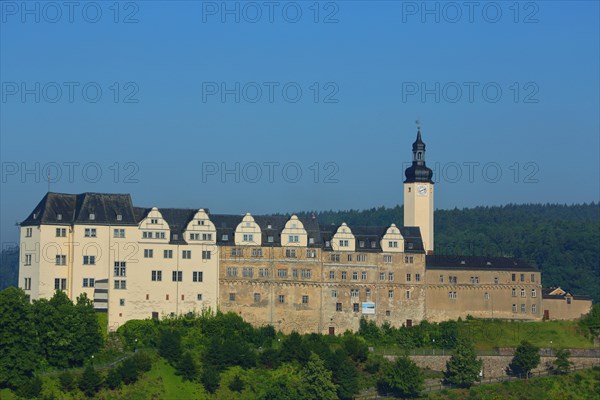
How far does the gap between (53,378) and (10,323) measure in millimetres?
4185

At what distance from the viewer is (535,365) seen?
3391 inches

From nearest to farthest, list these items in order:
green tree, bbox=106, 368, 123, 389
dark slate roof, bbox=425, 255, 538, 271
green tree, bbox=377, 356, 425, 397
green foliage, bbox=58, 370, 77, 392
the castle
→ green foliage, bbox=58, 370, 77, 392 → green tree, bbox=106, 368, 123, 389 → green tree, bbox=377, 356, 425, 397 → the castle → dark slate roof, bbox=425, 255, 538, 271

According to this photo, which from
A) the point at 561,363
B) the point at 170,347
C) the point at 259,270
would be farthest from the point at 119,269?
the point at 561,363

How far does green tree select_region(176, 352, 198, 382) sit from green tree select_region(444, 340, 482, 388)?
1685cm

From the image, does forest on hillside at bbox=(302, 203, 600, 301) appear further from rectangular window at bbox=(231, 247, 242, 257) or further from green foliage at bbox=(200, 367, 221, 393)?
green foliage at bbox=(200, 367, 221, 393)

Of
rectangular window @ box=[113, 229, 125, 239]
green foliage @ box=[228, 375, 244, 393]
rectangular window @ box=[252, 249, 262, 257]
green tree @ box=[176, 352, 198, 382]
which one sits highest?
rectangular window @ box=[113, 229, 125, 239]

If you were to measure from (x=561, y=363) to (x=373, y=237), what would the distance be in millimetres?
16227

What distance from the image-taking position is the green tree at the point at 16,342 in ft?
250

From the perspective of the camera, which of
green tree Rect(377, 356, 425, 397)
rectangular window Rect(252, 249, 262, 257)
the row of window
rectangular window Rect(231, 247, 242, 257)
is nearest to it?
green tree Rect(377, 356, 425, 397)

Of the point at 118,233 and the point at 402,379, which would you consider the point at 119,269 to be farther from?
the point at 402,379

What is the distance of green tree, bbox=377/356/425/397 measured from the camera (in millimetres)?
80938

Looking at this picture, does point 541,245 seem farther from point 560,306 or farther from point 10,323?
point 10,323

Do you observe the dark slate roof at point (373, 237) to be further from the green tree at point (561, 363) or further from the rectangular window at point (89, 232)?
the rectangular window at point (89, 232)

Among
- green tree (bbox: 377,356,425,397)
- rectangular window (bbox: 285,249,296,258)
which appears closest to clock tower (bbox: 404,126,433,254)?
rectangular window (bbox: 285,249,296,258)
